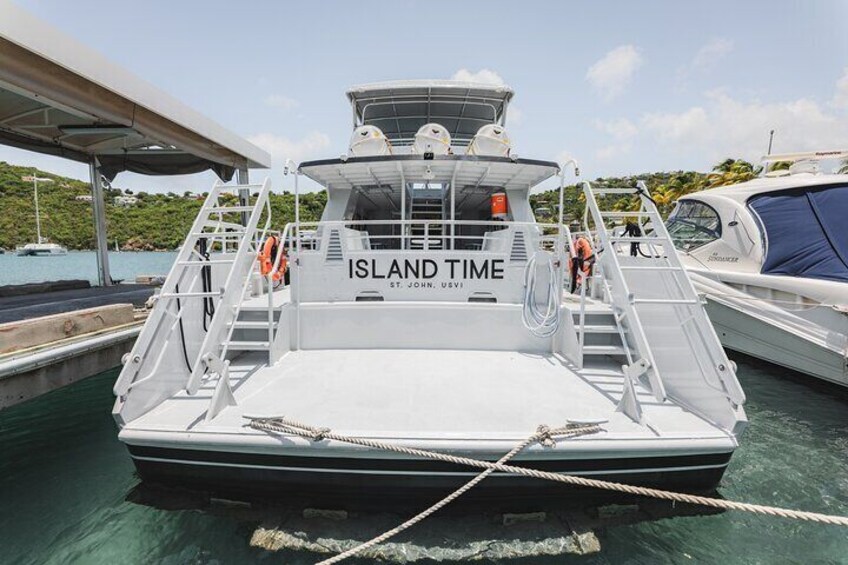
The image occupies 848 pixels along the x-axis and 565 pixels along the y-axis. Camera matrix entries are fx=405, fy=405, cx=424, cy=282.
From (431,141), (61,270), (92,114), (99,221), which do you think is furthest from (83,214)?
(431,141)

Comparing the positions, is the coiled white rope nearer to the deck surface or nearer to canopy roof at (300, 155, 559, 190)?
the deck surface

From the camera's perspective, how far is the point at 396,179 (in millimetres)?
Result: 7441

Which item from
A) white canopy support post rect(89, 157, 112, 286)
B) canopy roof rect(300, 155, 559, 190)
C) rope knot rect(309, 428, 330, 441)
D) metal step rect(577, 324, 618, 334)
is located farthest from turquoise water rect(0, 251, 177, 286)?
metal step rect(577, 324, 618, 334)

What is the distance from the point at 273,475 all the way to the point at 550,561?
2.18 m

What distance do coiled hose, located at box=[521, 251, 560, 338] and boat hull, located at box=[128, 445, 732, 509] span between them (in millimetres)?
2284

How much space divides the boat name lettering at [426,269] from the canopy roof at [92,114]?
5599 millimetres

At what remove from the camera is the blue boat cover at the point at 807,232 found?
25.9 feet

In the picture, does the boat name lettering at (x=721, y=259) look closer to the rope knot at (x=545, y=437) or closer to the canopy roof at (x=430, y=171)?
the canopy roof at (x=430, y=171)

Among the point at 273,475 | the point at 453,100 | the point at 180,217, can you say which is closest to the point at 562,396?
the point at 273,475

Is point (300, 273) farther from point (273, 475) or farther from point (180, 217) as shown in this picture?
point (180, 217)

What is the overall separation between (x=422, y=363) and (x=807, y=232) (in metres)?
8.94

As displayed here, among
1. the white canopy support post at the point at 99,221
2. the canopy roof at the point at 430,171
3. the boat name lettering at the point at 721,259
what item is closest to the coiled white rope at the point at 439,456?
the canopy roof at the point at 430,171

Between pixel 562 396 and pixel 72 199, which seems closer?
pixel 562 396

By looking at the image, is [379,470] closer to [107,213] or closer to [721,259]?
[721,259]
